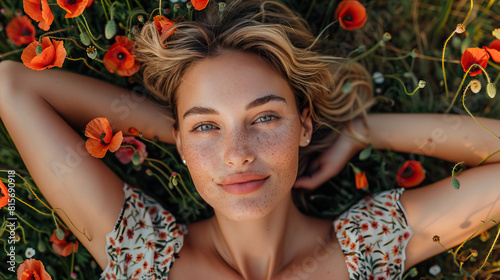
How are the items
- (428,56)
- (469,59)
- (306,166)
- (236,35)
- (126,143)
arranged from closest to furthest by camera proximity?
(236,35) < (469,59) < (126,143) < (306,166) < (428,56)

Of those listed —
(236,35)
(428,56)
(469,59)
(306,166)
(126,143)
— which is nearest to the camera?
(236,35)

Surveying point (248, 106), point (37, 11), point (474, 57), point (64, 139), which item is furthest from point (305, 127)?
point (37, 11)

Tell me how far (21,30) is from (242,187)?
5.34 ft

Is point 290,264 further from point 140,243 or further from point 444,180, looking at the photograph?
point 444,180

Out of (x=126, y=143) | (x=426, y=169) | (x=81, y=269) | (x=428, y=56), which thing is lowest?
(x=81, y=269)

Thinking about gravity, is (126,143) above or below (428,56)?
below

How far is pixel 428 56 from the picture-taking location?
2980 mm

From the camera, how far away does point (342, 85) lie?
105 inches

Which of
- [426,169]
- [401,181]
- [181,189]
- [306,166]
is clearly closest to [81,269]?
[181,189]

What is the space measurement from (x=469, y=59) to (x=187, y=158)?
4.81ft

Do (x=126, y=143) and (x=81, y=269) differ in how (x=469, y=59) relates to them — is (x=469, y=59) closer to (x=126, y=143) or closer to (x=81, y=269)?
(x=126, y=143)

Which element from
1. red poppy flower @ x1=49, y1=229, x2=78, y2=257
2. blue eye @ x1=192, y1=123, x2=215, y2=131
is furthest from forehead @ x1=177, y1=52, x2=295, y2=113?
red poppy flower @ x1=49, y1=229, x2=78, y2=257

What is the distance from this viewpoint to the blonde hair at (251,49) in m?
2.18

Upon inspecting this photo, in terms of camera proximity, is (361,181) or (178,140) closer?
(178,140)
